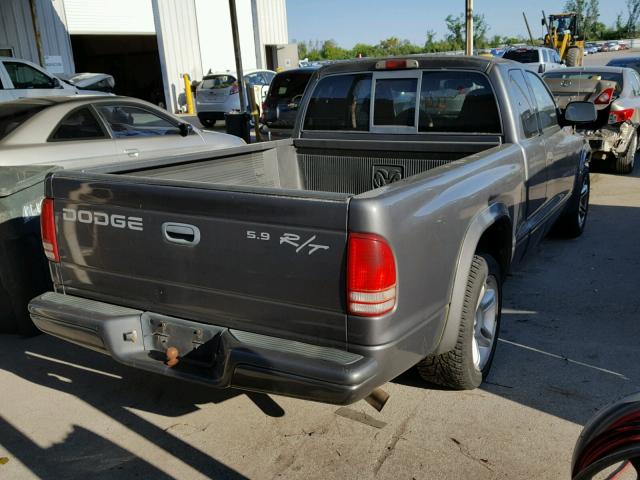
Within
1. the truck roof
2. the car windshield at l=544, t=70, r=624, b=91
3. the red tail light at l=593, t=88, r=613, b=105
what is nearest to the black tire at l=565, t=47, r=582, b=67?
the car windshield at l=544, t=70, r=624, b=91

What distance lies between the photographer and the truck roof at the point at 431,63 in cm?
406

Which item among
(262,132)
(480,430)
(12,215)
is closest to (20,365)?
(12,215)

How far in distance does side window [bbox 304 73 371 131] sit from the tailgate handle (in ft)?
7.63

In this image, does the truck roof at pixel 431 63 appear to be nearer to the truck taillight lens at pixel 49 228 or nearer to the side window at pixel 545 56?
the truck taillight lens at pixel 49 228

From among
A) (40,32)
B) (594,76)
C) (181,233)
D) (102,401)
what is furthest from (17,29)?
(181,233)

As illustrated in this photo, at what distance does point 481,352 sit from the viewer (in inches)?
138

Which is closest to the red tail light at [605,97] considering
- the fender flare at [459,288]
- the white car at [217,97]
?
the fender flare at [459,288]

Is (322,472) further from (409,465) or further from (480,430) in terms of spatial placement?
(480,430)

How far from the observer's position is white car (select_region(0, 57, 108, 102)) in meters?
11.8

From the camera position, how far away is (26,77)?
1227cm

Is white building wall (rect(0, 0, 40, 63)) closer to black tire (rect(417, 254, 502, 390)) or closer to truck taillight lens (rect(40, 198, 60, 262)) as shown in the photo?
truck taillight lens (rect(40, 198, 60, 262))

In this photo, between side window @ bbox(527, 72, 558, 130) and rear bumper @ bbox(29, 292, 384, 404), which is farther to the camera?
side window @ bbox(527, 72, 558, 130)

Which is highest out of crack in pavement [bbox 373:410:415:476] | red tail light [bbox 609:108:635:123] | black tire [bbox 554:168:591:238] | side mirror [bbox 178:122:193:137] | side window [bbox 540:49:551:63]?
side window [bbox 540:49:551:63]

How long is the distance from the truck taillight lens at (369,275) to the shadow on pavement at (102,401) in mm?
1121
